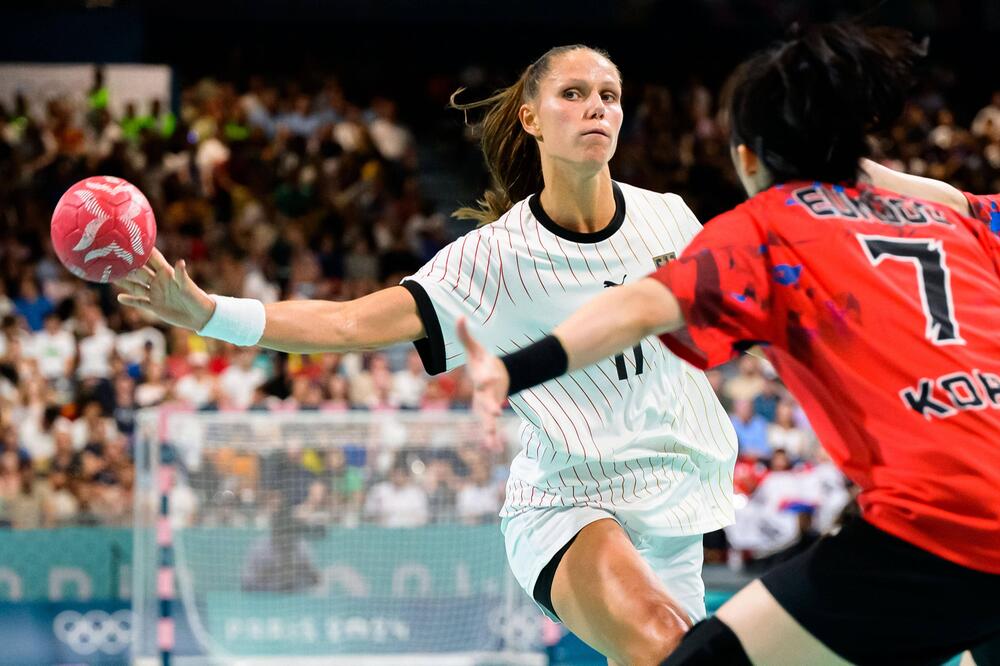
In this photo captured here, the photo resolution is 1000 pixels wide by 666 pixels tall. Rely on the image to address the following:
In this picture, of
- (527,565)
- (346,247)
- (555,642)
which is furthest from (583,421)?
(346,247)

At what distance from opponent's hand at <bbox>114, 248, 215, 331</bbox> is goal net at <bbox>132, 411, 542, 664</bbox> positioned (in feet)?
20.5

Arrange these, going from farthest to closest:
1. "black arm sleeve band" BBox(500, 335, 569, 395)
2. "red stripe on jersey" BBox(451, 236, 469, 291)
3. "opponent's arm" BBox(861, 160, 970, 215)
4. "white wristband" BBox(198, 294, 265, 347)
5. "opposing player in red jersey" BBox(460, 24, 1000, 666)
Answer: "red stripe on jersey" BBox(451, 236, 469, 291) < "white wristband" BBox(198, 294, 265, 347) < "opponent's arm" BBox(861, 160, 970, 215) < "black arm sleeve band" BBox(500, 335, 569, 395) < "opposing player in red jersey" BBox(460, 24, 1000, 666)

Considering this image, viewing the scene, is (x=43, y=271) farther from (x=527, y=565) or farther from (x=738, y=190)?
(x=527, y=565)

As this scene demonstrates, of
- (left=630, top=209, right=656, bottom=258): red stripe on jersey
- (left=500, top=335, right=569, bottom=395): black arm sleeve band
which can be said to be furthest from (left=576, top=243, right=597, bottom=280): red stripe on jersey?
(left=500, top=335, right=569, bottom=395): black arm sleeve band

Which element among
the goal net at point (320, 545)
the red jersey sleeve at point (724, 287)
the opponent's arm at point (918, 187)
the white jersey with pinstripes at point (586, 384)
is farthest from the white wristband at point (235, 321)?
the goal net at point (320, 545)

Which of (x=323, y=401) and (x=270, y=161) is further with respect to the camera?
(x=270, y=161)

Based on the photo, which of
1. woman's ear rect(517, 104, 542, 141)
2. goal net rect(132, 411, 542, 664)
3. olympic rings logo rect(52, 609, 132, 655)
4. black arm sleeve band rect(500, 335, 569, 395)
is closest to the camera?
black arm sleeve band rect(500, 335, 569, 395)

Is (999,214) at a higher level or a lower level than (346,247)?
lower

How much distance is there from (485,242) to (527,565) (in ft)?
3.86

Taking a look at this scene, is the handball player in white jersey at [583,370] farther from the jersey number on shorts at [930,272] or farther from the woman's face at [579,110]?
the jersey number on shorts at [930,272]

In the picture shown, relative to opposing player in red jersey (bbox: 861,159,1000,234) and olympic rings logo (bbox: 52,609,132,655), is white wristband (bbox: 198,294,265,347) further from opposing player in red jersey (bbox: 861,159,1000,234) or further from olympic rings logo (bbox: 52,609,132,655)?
olympic rings logo (bbox: 52,609,132,655)

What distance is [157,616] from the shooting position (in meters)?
10.2

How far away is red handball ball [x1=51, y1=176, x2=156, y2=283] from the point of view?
411cm

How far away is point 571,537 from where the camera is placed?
4.46m
